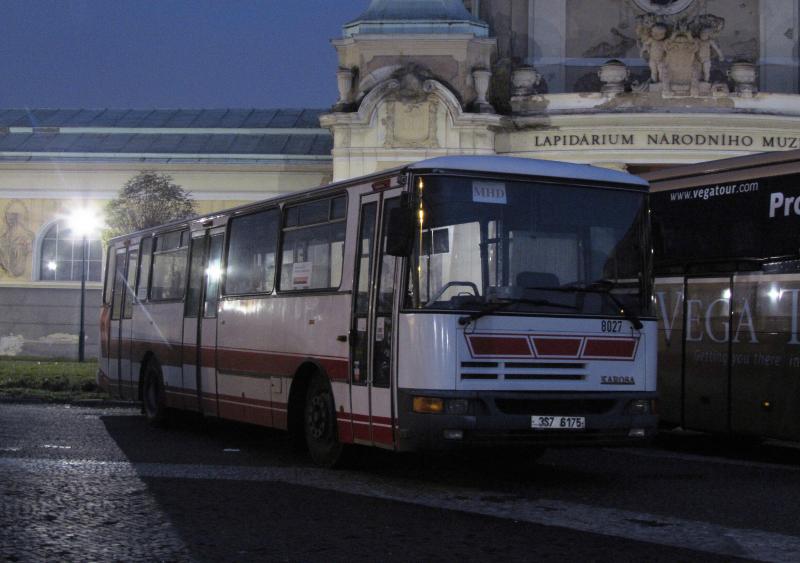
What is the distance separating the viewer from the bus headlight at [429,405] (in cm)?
1068

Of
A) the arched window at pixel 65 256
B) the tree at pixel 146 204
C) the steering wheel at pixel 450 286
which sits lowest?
the steering wheel at pixel 450 286

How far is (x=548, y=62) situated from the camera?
40.2 m

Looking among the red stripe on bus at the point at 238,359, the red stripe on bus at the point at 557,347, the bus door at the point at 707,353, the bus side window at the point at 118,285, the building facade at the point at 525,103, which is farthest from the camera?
the building facade at the point at 525,103

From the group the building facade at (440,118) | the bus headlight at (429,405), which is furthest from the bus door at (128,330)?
the building facade at (440,118)

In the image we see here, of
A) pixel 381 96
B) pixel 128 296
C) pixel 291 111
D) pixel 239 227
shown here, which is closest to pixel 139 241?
pixel 128 296

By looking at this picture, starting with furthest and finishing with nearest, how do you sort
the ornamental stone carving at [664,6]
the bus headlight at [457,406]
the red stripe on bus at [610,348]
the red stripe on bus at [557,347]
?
→ 1. the ornamental stone carving at [664,6]
2. the red stripe on bus at [610,348]
3. the red stripe on bus at [557,347]
4. the bus headlight at [457,406]

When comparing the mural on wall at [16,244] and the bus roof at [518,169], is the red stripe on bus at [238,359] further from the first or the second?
the mural on wall at [16,244]

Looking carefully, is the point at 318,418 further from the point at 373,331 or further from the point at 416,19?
the point at 416,19

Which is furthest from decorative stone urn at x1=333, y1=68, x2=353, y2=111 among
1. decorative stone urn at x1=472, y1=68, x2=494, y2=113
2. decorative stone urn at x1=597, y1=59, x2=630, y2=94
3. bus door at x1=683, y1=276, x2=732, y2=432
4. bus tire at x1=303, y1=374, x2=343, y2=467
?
bus tire at x1=303, y1=374, x2=343, y2=467

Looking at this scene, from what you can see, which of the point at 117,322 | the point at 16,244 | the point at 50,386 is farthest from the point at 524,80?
the point at 117,322

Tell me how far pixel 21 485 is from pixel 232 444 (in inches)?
191

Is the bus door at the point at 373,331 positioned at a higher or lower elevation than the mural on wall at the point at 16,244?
lower

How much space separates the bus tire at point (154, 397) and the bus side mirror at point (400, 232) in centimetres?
748

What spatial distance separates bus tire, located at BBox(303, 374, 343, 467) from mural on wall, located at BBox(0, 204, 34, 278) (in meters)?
32.0
